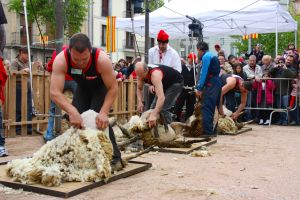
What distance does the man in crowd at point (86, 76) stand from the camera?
14.1 feet

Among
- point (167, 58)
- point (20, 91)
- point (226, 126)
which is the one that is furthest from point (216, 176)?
point (20, 91)

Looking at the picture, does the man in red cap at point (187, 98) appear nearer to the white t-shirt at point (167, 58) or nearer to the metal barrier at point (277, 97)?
the white t-shirt at point (167, 58)

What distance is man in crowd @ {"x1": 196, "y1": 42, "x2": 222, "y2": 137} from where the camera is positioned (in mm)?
8250

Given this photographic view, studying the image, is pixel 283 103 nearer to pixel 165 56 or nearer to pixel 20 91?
pixel 165 56

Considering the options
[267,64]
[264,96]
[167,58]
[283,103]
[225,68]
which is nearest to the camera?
[167,58]

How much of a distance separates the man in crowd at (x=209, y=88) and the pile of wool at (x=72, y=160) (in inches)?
164

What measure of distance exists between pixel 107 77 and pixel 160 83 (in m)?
1.84

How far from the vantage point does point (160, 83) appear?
20.5ft

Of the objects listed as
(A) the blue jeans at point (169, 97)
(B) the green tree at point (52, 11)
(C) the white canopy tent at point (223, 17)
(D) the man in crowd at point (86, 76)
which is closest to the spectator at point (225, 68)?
(C) the white canopy tent at point (223, 17)

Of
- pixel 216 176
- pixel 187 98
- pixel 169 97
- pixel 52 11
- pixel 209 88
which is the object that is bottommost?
pixel 216 176

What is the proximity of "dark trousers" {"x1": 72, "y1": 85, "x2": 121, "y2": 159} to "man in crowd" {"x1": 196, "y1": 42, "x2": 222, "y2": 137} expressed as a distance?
3686mm

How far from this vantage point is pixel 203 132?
8.45 meters

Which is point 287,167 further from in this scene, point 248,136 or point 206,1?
point 206,1

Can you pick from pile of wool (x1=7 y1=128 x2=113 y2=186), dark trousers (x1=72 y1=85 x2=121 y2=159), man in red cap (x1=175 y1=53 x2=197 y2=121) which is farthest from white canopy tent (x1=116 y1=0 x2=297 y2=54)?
pile of wool (x1=7 y1=128 x2=113 y2=186)
